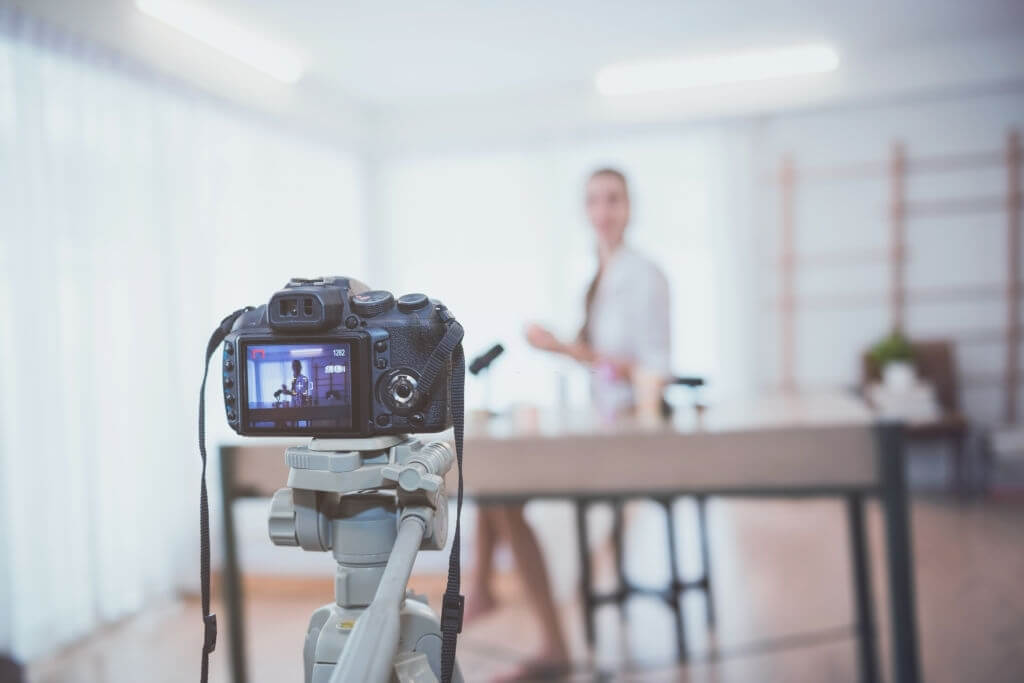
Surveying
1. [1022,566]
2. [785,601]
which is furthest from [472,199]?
[1022,566]

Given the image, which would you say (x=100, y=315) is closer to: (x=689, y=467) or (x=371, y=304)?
(x=689, y=467)

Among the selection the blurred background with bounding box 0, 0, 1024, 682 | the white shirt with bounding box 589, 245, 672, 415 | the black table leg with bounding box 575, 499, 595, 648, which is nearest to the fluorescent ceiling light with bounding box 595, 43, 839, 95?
the blurred background with bounding box 0, 0, 1024, 682

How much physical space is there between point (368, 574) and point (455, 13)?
3.24 m

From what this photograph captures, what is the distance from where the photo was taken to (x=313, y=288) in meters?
0.61

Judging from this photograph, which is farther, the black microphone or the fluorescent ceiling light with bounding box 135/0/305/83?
the fluorescent ceiling light with bounding box 135/0/305/83

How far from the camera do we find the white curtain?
2469 mm

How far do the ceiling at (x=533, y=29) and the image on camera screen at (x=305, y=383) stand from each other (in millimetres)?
2794

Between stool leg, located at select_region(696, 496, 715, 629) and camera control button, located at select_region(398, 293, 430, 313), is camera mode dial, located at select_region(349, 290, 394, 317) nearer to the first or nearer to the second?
camera control button, located at select_region(398, 293, 430, 313)

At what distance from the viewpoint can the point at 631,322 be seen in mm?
1873

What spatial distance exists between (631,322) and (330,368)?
134cm

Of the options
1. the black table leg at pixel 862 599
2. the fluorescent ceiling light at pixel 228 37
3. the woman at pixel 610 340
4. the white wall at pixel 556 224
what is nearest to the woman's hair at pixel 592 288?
the woman at pixel 610 340

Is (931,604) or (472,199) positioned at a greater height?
(472,199)

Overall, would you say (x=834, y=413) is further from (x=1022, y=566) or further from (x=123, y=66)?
(x=123, y=66)

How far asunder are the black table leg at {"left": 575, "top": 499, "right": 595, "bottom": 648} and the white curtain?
3.78ft
